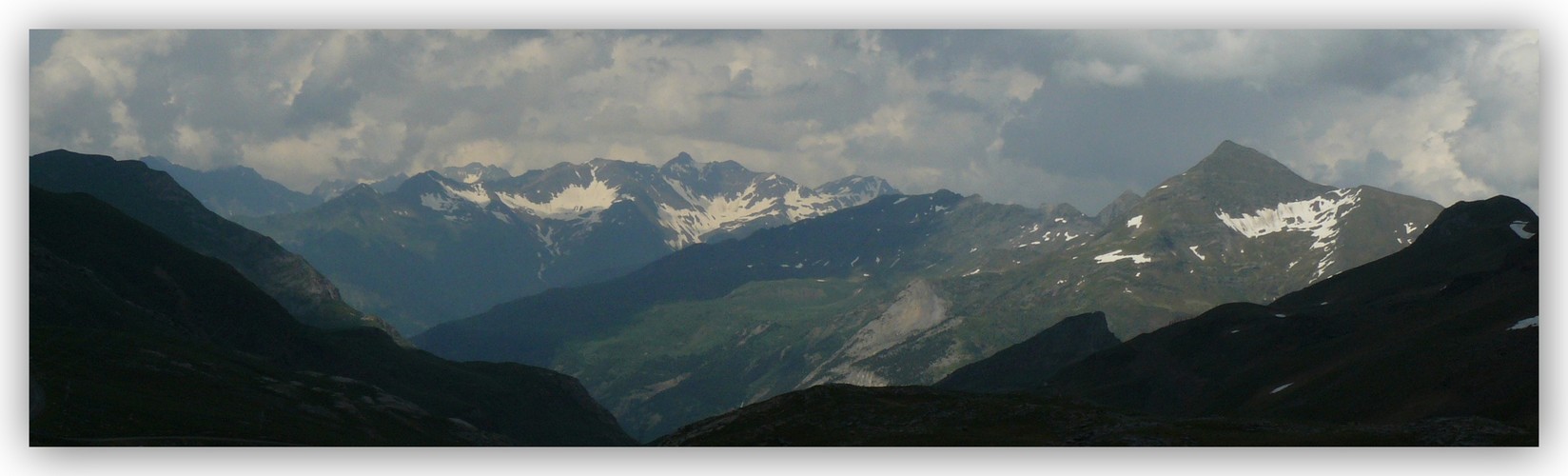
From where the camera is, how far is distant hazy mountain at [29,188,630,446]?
306ft

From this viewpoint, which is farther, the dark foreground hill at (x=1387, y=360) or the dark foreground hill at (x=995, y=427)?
the dark foreground hill at (x=1387, y=360)

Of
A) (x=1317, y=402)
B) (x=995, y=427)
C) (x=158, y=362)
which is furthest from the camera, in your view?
(x=1317, y=402)

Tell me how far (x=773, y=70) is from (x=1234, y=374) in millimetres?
108418

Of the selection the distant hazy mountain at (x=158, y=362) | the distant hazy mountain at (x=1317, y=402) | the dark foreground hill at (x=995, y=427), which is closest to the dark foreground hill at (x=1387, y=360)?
the distant hazy mountain at (x=1317, y=402)

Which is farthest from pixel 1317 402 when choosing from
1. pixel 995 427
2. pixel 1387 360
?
pixel 995 427

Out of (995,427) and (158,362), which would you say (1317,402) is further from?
(158,362)

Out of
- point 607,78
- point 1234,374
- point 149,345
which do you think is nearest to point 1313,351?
point 1234,374

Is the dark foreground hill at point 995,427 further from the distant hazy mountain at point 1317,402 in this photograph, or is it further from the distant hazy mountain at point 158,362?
the distant hazy mountain at point 158,362

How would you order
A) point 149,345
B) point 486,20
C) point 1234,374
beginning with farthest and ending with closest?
point 1234,374
point 149,345
point 486,20

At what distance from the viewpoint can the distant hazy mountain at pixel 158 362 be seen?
9331 centimetres

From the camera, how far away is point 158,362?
126 metres

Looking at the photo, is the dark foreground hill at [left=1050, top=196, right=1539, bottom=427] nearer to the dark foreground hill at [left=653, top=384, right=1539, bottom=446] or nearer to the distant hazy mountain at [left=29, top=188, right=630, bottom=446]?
the dark foreground hill at [left=653, top=384, right=1539, bottom=446]

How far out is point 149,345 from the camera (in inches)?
5271

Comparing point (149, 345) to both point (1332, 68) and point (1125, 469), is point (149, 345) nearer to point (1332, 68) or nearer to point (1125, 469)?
point (1125, 469)
